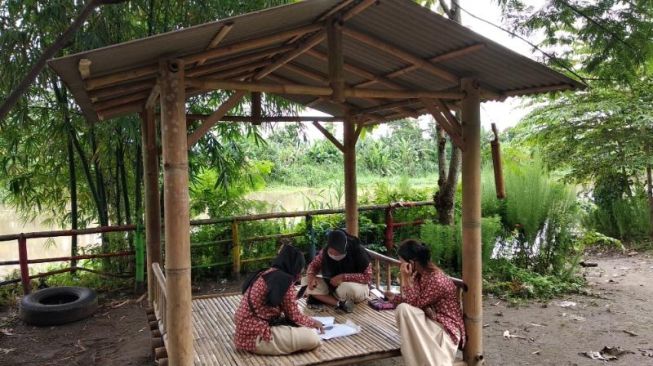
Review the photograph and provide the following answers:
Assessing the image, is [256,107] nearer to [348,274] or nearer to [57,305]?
[348,274]

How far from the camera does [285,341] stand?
11.5 feet

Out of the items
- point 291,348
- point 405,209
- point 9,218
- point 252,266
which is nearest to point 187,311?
point 291,348

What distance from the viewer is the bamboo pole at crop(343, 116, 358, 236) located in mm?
5941

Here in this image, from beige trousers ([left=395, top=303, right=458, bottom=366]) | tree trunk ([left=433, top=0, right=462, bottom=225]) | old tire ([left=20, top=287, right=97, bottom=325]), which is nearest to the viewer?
beige trousers ([left=395, top=303, right=458, bottom=366])

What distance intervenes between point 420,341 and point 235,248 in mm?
4238

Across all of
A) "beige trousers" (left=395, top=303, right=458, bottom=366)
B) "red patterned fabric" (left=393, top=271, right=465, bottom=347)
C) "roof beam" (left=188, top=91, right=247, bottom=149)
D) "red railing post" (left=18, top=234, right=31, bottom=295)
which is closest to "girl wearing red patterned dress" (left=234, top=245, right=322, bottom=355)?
"beige trousers" (left=395, top=303, right=458, bottom=366)

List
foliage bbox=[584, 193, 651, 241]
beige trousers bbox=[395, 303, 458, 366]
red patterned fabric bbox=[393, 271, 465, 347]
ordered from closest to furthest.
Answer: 1. beige trousers bbox=[395, 303, 458, 366]
2. red patterned fabric bbox=[393, 271, 465, 347]
3. foliage bbox=[584, 193, 651, 241]

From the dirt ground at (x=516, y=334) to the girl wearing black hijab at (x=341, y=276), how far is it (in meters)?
0.71

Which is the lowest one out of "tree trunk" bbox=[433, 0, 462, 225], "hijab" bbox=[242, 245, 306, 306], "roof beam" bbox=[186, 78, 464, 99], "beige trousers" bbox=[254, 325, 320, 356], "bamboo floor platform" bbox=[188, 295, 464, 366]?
"bamboo floor platform" bbox=[188, 295, 464, 366]

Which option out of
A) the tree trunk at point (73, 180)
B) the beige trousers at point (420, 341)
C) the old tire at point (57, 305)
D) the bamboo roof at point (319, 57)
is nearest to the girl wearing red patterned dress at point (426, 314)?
the beige trousers at point (420, 341)

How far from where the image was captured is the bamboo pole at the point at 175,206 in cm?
303

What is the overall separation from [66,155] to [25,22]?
82.6 inches

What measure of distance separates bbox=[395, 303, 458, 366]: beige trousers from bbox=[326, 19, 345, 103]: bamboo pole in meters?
1.67

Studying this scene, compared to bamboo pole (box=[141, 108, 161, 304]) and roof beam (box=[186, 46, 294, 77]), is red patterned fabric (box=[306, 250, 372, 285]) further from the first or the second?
roof beam (box=[186, 46, 294, 77])
